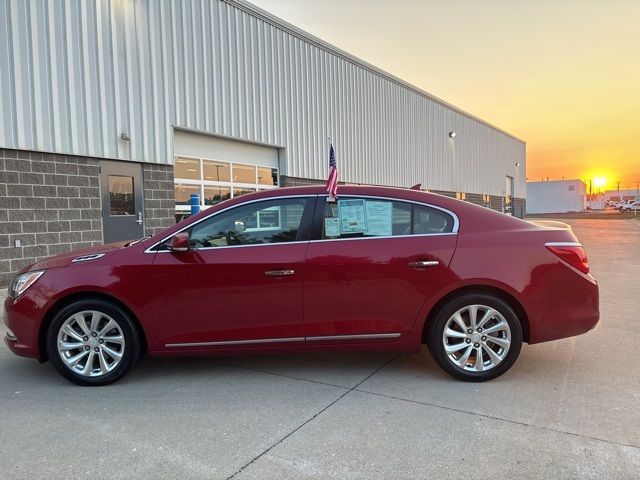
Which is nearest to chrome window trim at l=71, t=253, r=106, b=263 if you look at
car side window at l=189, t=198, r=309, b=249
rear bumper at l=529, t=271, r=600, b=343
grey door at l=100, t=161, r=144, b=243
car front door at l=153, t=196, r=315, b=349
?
car front door at l=153, t=196, r=315, b=349

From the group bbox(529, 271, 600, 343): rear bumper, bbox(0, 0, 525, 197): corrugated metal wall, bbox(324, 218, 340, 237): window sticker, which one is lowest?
bbox(529, 271, 600, 343): rear bumper

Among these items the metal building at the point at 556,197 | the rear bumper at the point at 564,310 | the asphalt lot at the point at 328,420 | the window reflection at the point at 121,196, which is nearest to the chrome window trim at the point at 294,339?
the asphalt lot at the point at 328,420

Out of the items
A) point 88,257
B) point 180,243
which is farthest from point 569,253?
point 88,257

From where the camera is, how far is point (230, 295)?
156 inches

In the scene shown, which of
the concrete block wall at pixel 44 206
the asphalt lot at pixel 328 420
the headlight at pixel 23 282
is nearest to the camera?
the asphalt lot at pixel 328 420

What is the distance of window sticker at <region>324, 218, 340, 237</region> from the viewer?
4074 millimetres

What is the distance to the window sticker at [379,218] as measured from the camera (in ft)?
13.4

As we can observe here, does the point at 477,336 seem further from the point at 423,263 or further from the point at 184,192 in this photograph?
the point at 184,192

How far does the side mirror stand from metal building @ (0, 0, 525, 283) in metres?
5.69

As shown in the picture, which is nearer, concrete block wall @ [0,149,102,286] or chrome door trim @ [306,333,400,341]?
chrome door trim @ [306,333,400,341]

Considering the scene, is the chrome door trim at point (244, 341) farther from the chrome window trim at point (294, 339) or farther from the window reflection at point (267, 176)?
the window reflection at point (267, 176)

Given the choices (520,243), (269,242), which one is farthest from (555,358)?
(269,242)

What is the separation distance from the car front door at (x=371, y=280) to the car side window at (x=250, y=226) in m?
0.26

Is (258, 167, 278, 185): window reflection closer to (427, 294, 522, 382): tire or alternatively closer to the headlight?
the headlight
